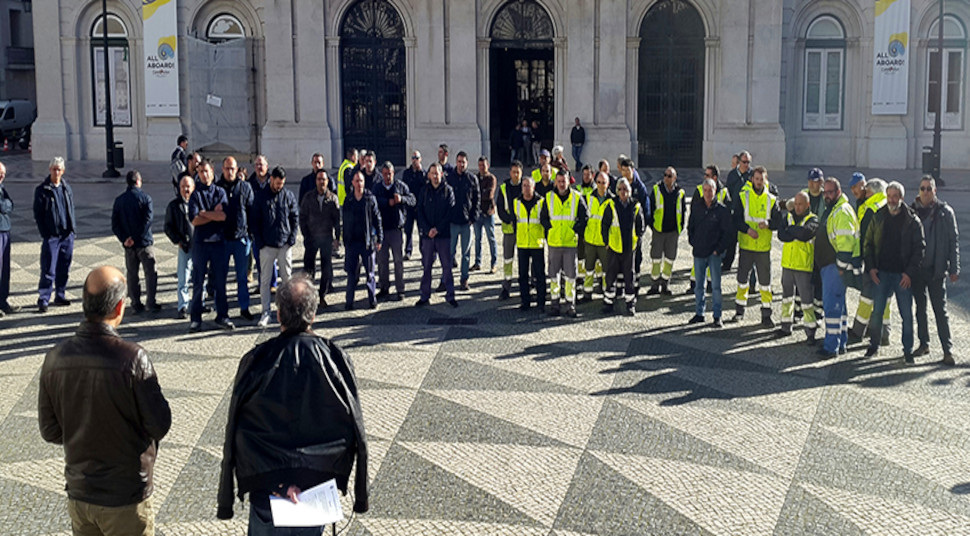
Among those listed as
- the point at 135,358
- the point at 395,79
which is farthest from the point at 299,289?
the point at 395,79

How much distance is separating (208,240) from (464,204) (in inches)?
157

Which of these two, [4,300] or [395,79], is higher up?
[395,79]

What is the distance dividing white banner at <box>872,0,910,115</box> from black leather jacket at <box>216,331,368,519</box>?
28714 mm

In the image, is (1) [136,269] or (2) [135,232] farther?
(1) [136,269]

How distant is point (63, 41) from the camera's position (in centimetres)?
3375

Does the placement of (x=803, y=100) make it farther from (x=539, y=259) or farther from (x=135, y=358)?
(x=135, y=358)

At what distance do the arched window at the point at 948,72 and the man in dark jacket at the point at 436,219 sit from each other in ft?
70.7

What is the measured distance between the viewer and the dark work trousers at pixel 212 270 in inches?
500

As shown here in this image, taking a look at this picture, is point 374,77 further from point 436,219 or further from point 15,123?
point 15,123

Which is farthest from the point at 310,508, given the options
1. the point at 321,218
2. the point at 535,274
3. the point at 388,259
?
the point at 388,259

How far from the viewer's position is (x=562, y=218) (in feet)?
44.5

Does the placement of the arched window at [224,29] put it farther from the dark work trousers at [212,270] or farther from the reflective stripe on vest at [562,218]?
the reflective stripe on vest at [562,218]

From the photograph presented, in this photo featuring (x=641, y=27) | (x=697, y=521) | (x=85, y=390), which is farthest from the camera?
(x=641, y=27)

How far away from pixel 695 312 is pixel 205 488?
24.3ft
